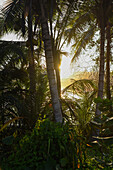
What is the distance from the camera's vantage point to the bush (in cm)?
187

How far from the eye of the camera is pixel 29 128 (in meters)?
3.72

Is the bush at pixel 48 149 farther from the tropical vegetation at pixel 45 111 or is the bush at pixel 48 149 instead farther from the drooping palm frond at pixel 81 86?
the drooping palm frond at pixel 81 86

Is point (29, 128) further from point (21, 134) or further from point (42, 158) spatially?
point (42, 158)

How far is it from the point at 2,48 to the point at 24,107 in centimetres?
215

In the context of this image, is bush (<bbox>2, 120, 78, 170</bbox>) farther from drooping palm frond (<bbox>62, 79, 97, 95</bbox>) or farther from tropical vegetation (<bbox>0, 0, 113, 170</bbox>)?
drooping palm frond (<bbox>62, 79, 97, 95</bbox>)

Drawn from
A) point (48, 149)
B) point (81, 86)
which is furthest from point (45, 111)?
point (48, 149)

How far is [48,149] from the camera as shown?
1.82 meters

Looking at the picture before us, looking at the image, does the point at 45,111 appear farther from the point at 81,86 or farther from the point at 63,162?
the point at 63,162

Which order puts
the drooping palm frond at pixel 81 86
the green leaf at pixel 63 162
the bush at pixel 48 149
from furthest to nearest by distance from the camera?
the drooping palm frond at pixel 81 86 < the bush at pixel 48 149 < the green leaf at pixel 63 162

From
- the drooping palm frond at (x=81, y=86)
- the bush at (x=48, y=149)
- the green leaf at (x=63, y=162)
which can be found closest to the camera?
the green leaf at (x=63, y=162)

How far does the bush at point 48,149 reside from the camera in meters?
1.87

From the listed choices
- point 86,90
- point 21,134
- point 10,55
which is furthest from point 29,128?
point 86,90

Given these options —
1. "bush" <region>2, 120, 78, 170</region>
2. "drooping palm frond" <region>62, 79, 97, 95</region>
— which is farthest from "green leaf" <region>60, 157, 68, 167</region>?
"drooping palm frond" <region>62, 79, 97, 95</region>

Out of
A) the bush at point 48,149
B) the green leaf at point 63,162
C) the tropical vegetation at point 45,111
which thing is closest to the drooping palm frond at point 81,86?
the tropical vegetation at point 45,111
